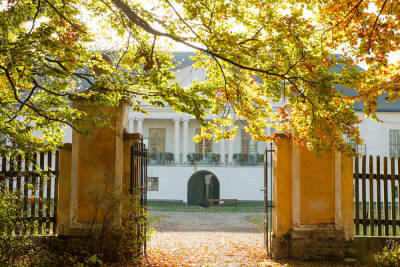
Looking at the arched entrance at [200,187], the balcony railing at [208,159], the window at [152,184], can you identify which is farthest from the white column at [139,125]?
the arched entrance at [200,187]

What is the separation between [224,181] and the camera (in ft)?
87.1

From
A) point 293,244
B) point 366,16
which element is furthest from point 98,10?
point 293,244

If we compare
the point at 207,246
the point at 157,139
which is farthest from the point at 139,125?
the point at 207,246

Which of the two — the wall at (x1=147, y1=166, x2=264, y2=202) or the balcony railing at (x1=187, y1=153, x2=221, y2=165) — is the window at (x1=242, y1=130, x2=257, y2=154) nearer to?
the wall at (x1=147, y1=166, x2=264, y2=202)

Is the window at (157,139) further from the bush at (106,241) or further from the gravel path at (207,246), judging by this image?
the bush at (106,241)

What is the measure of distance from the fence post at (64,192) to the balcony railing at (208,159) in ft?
65.1

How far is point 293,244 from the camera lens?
6949mm

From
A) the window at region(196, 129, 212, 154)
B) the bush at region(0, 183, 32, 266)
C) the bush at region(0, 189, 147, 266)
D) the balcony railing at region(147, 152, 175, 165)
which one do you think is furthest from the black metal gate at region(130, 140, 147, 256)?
the window at region(196, 129, 212, 154)

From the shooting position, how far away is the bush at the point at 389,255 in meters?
6.31

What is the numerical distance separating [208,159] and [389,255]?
2056 cm

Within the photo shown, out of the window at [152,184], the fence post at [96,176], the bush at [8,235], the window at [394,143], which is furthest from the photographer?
the window at [152,184]

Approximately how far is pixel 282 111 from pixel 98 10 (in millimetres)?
3333

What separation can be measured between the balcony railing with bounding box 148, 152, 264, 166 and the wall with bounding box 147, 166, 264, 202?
414 millimetres

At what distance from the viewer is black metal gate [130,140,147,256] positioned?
6.73m
